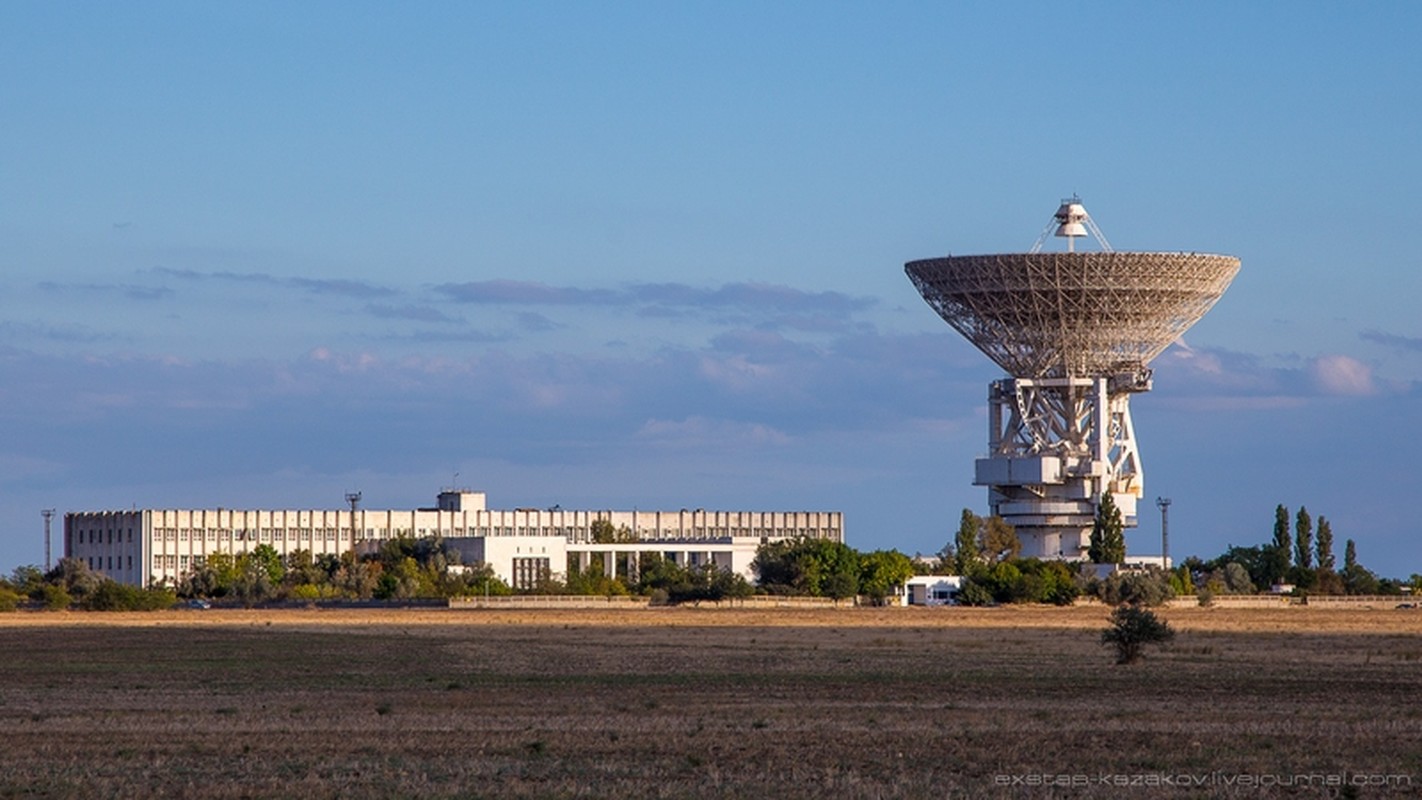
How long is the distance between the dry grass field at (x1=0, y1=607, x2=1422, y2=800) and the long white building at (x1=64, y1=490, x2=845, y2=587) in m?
89.1

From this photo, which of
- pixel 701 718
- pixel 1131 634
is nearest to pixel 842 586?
pixel 1131 634

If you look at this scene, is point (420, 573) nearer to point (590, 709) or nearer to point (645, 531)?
point (645, 531)

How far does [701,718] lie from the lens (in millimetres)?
31891

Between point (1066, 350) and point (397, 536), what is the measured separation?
62.7 m

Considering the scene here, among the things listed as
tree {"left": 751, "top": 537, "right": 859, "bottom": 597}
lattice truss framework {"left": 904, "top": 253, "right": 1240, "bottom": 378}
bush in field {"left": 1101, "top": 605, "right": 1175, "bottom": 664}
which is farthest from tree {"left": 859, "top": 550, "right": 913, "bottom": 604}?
bush in field {"left": 1101, "top": 605, "right": 1175, "bottom": 664}

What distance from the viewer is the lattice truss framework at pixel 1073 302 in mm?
117000

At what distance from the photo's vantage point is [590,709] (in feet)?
113

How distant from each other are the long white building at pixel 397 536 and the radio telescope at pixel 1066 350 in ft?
98.7

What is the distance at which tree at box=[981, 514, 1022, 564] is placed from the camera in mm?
141250

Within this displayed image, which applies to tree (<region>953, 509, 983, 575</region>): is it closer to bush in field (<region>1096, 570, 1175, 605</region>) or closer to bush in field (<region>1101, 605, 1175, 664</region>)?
bush in field (<region>1096, 570, 1175, 605</region>)

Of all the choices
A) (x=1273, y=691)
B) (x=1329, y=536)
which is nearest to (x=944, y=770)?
(x=1273, y=691)

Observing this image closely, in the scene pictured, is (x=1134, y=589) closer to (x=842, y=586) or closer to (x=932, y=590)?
(x=932, y=590)

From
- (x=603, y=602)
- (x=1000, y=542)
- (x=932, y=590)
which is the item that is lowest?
(x=603, y=602)

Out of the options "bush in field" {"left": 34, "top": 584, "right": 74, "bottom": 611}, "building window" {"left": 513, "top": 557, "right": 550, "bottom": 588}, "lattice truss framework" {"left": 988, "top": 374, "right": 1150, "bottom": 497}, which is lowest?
"bush in field" {"left": 34, "top": 584, "right": 74, "bottom": 611}
